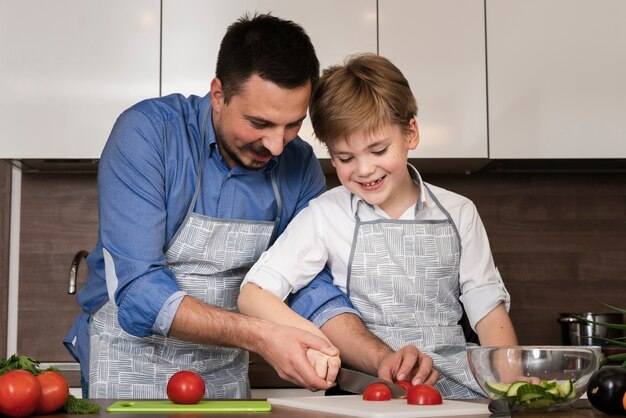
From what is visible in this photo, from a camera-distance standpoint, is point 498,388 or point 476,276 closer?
point 498,388

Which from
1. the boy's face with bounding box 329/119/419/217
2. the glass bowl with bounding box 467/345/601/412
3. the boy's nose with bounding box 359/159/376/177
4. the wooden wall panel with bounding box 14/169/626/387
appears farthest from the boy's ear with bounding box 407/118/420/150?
the wooden wall panel with bounding box 14/169/626/387

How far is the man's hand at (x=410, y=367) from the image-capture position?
141 cm

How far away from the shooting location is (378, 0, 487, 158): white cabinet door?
2.63m

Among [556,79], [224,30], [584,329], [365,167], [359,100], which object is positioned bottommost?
[584,329]

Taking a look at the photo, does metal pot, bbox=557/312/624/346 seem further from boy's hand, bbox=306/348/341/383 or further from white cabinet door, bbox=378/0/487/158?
boy's hand, bbox=306/348/341/383

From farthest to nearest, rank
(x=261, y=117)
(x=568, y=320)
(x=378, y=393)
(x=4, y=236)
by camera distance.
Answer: (x=4, y=236) < (x=568, y=320) < (x=261, y=117) < (x=378, y=393)

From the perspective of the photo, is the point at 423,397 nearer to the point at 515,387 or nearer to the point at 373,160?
the point at 515,387

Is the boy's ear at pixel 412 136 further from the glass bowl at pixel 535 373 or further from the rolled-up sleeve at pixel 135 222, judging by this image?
the glass bowl at pixel 535 373

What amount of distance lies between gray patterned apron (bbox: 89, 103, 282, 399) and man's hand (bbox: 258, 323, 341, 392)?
12.6 inches

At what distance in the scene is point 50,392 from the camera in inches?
44.8

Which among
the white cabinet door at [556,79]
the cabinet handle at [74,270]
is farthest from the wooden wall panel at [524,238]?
the white cabinet door at [556,79]

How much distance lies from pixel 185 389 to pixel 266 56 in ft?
2.02

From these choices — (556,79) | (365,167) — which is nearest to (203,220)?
(365,167)

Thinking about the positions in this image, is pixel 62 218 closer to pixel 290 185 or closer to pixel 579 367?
pixel 290 185
